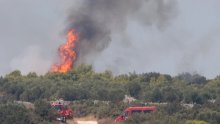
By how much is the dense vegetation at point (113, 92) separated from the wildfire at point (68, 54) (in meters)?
1.44

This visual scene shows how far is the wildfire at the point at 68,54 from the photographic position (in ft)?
362

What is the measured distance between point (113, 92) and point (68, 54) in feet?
50.2

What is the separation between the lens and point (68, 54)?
4365 inches

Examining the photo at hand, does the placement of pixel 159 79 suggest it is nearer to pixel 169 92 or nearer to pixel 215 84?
pixel 215 84

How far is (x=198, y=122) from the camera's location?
7369cm

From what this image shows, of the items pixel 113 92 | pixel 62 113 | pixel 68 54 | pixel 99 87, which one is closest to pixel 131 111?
pixel 62 113

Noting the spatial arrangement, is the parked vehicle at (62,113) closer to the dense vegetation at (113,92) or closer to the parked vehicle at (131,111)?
the dense vegetation at (113,92)

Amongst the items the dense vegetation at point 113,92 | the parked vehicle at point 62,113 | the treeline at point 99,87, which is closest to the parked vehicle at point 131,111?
the dense vegetation at point 113,92

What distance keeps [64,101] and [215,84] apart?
25262 millimetres

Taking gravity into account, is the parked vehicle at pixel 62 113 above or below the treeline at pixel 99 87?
below

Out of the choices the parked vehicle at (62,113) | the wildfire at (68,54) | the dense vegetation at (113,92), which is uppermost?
the wildfire at (68,54)

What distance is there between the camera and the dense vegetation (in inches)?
3214

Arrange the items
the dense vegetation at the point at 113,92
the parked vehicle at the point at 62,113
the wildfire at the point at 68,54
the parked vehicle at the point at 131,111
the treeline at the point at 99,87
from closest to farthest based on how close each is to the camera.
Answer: the parked vehicle at the point at 62,113 → the parked vehicle at the point at 131,111 → the dense vegetation at the point at 113,92 → the treeline at the point at 99,87 → the wildfire at the point at 68,54

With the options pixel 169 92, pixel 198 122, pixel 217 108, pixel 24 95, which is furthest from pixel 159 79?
pixel 198 122
